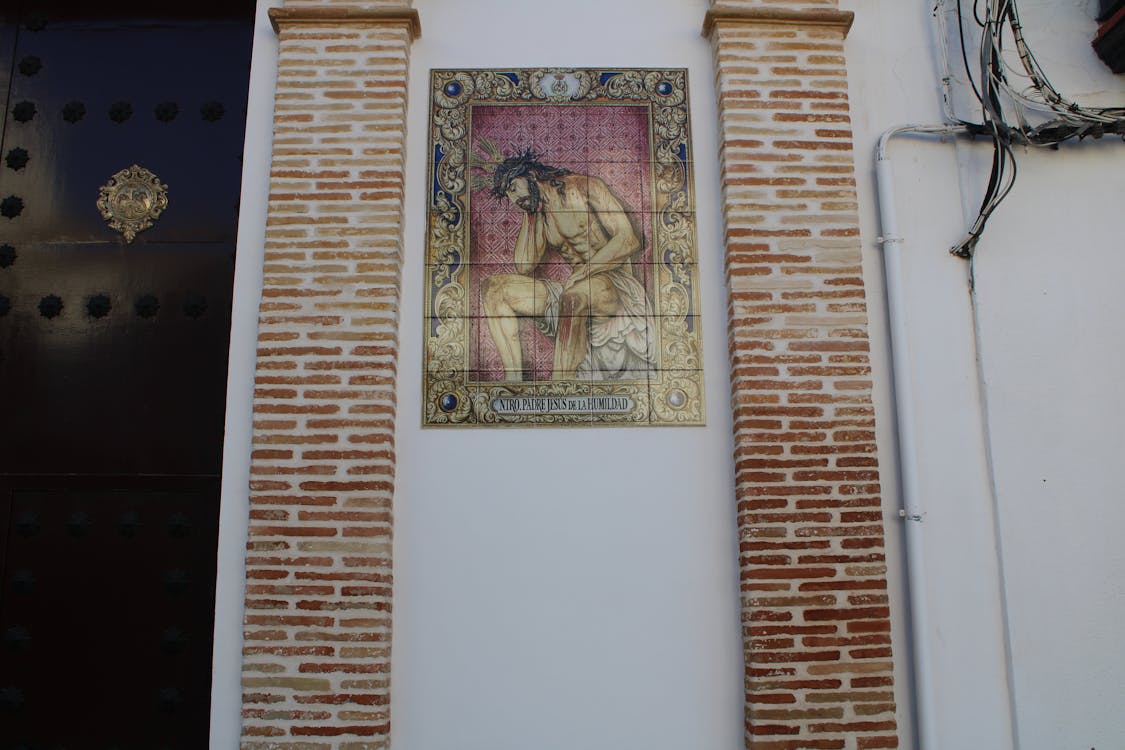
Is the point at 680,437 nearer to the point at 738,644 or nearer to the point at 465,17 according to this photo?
the point at 738,644

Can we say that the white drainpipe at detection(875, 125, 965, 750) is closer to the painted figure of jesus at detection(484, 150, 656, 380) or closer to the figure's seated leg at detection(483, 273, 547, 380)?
the painted figure of jesus at detection(484, 150, 656, 380)

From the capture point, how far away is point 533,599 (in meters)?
3.88

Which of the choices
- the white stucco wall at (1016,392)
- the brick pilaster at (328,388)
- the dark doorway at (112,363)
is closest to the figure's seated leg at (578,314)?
the brick pilaster at (328,388)

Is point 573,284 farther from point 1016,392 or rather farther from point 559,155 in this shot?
point 1016,392

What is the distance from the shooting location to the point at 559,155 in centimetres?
433

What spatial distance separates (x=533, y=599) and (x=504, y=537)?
30 centimetres

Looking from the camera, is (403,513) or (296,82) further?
(296,82)

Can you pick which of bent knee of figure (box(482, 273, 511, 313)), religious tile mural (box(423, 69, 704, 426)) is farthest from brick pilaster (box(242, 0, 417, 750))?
bent knee of figure (box(482, 273, 511, 313))

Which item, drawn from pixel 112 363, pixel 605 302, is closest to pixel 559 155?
pixel 605 302

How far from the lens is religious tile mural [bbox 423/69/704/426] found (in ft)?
13.4

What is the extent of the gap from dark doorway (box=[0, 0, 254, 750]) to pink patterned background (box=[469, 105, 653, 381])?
126 centimetres

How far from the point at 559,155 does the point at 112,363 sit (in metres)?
2.38

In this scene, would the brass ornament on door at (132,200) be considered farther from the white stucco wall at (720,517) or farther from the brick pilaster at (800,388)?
the brick pilaster at (800,388)

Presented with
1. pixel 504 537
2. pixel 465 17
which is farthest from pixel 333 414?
pixel 465 17
